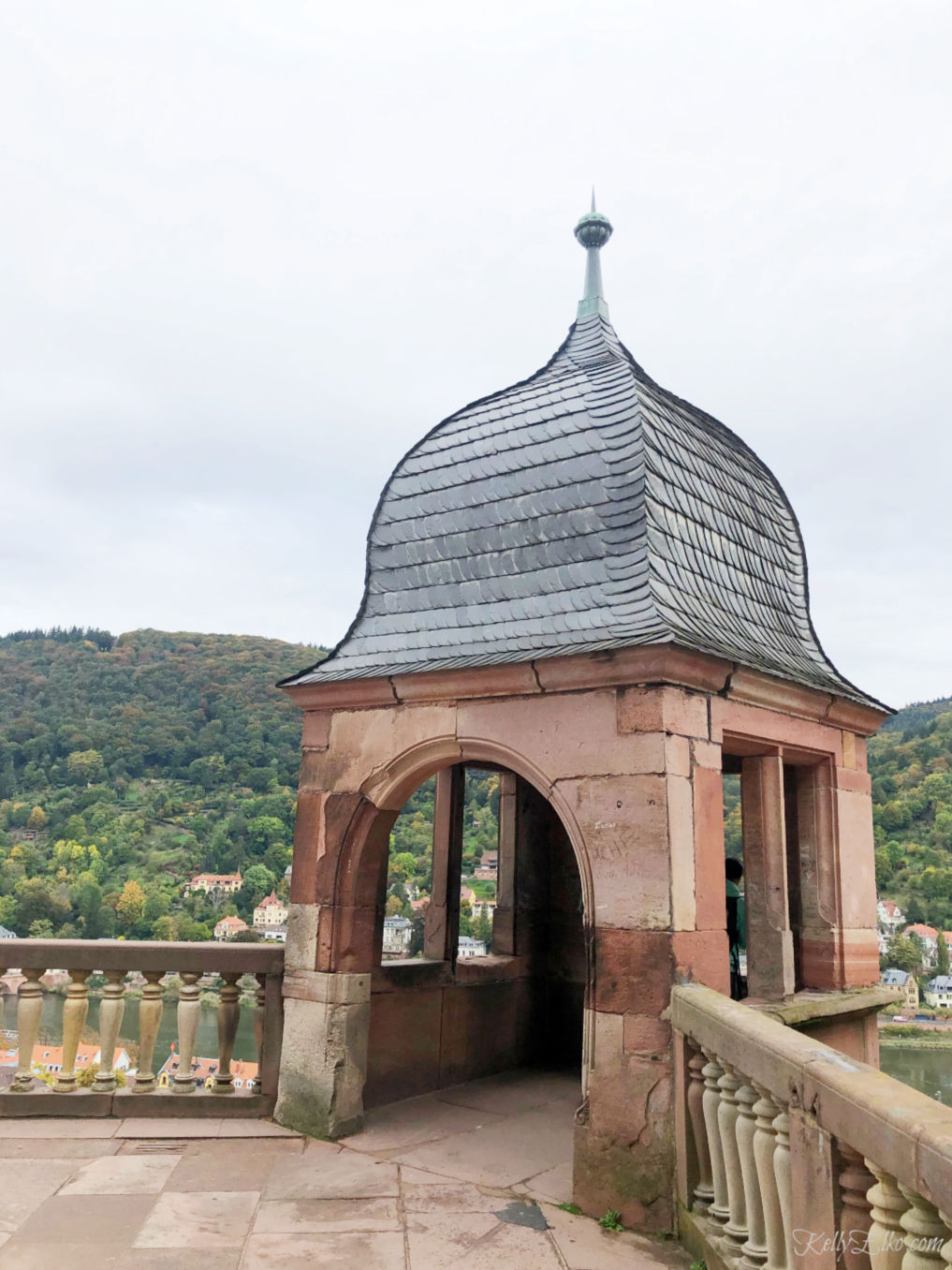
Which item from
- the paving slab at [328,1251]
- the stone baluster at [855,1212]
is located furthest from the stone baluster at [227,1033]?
the stone baluster at [855,1212]

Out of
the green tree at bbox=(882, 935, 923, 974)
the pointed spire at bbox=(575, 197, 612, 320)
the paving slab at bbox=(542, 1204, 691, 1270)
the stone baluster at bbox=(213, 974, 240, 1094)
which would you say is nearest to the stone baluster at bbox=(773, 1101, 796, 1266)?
the paving slab at bbox=(542, 1204, 691, 1270)

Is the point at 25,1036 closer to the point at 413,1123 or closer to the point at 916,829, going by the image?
the point at 413,1123

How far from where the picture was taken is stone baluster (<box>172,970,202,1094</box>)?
5.16 m

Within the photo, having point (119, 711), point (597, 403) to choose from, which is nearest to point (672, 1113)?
point (597, 403)

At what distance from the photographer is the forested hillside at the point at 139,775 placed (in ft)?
132

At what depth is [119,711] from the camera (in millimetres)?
70562

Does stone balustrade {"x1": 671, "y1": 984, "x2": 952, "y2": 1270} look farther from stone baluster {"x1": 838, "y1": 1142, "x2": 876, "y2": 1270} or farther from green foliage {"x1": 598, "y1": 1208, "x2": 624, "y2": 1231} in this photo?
green foliage {"x1": 598, "y1": 1208, "x2": 624, "y2": 1231}

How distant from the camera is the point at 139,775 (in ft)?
207

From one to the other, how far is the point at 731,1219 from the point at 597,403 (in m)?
4.14

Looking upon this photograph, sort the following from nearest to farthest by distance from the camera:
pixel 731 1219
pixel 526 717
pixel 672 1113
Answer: pixel 731 1219, pixel 672 1113, pixel 526 717

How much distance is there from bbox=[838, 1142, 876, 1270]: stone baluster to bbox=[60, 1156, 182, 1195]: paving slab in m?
2.99

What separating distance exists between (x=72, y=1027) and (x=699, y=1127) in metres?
3.48

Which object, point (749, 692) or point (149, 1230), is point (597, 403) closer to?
point (749, 692)

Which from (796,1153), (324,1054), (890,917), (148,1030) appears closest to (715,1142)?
(796,1153)
